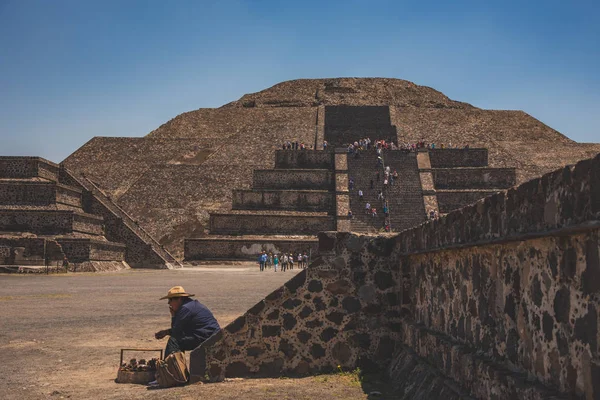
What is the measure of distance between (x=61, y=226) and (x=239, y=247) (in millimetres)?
7697

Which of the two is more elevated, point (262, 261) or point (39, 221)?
point (39, 221)

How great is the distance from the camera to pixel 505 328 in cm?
349

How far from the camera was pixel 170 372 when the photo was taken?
615 cm

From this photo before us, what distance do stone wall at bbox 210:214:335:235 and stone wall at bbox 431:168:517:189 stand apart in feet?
21.3

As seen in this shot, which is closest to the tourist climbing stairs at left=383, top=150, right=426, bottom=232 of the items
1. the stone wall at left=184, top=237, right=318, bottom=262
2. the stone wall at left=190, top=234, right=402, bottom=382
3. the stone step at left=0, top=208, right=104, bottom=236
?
the stone wall at left=184, top=237, right=318, bottom=262

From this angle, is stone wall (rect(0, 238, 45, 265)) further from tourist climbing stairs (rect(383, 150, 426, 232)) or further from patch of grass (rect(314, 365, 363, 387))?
patch of grass (rect(314, 365, 363, 387))

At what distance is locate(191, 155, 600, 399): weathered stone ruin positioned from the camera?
263 centimetres

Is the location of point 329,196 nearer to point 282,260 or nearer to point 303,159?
point 303,159

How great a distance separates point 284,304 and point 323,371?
2.25 ft

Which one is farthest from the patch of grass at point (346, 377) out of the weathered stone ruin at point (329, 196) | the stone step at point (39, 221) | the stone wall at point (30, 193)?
the weathered stone ruin at point (329, 196)

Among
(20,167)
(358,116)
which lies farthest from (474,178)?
(20,167)

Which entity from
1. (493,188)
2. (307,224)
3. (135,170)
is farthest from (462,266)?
(135,170)

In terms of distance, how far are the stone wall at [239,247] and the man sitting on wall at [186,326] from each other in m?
22.7

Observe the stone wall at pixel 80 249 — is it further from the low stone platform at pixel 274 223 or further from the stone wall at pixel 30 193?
the low stone platform at pixel 274 223
